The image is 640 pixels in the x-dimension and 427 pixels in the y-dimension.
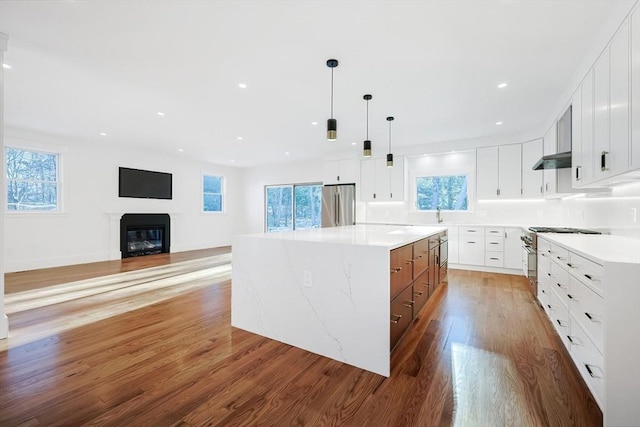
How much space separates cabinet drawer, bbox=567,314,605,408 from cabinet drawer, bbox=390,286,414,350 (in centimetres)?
111

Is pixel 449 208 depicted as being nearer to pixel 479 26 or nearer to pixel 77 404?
pixel 479 26

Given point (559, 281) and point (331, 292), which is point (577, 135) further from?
point (331, 292)

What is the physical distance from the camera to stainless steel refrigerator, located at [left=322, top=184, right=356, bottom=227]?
22.3ft

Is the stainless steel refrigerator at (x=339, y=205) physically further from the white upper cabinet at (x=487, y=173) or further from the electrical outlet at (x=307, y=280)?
the electrical outlet at (x=307, y=280)

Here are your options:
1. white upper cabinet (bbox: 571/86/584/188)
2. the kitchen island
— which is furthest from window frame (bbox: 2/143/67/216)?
white upper cabinet (bbox: 571/86/584/188)

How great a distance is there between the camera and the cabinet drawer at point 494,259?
495cm

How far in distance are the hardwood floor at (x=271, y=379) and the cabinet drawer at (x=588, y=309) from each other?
423mm

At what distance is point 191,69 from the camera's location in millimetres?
2926

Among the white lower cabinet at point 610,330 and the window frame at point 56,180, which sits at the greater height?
the window frame at point 56,180

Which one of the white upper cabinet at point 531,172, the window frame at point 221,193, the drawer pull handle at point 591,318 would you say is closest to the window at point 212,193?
the window frame at point 221,193

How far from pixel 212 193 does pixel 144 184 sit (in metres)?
2.11

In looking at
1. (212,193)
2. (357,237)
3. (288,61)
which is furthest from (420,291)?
(212,193)

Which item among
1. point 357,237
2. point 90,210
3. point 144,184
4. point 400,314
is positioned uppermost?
point 144,184

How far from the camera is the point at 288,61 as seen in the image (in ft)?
9.04
